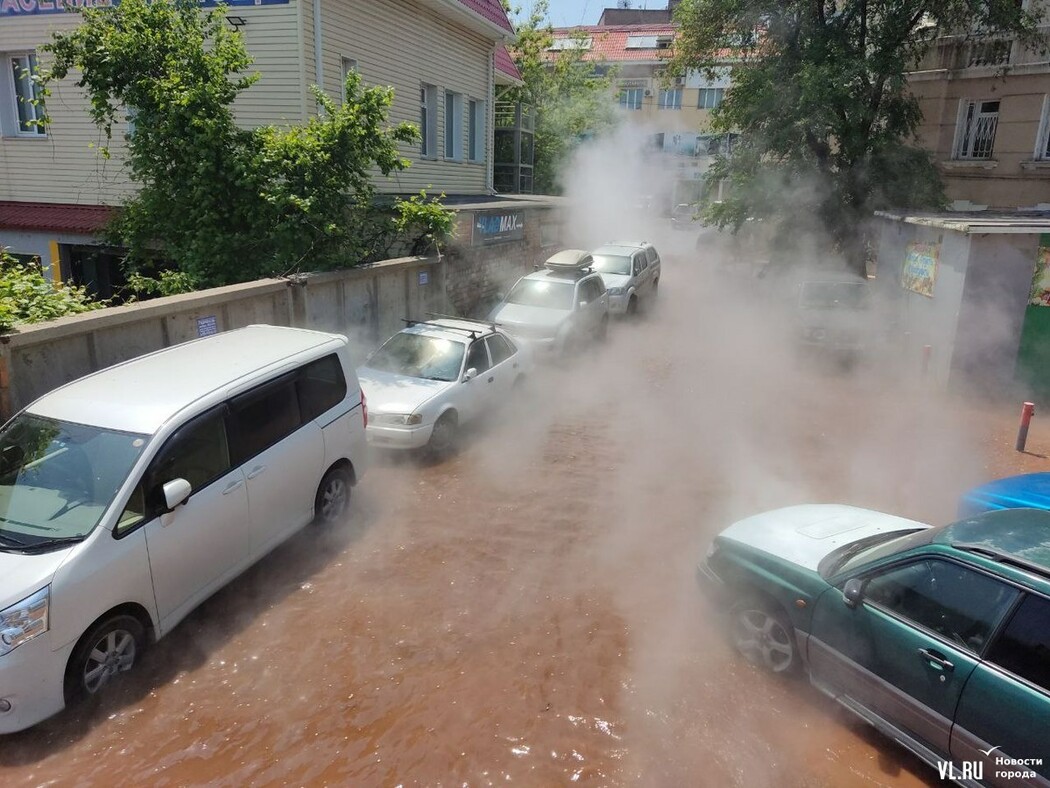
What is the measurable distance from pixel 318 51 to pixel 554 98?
22.3 meters

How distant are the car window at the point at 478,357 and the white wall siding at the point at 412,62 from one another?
6.43m

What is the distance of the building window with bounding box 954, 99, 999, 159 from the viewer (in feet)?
64.0

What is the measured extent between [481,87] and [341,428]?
15.5 metres

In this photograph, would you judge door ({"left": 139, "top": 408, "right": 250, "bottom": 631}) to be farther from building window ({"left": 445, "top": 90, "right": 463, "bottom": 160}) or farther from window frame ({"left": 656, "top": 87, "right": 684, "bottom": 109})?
window frame ({"left": 656, "top": 87, "right": 684, "bottom": 109})

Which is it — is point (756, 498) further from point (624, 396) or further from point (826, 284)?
point (826, 284)

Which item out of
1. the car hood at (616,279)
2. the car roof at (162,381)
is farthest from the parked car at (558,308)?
the car roof at (162,381)

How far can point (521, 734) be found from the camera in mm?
4398

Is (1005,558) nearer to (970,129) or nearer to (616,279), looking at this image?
(616,279)

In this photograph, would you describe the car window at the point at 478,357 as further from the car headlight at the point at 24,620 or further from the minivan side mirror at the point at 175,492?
the car headlight at the point at 24,620

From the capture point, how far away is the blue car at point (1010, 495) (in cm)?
608

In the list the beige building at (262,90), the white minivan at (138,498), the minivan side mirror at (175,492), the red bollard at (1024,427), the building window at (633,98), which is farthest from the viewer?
the building window at (633,98)

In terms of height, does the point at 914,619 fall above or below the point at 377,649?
above

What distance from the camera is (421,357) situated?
9.36 metres

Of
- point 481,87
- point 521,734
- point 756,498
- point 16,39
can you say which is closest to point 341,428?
point 521,734
